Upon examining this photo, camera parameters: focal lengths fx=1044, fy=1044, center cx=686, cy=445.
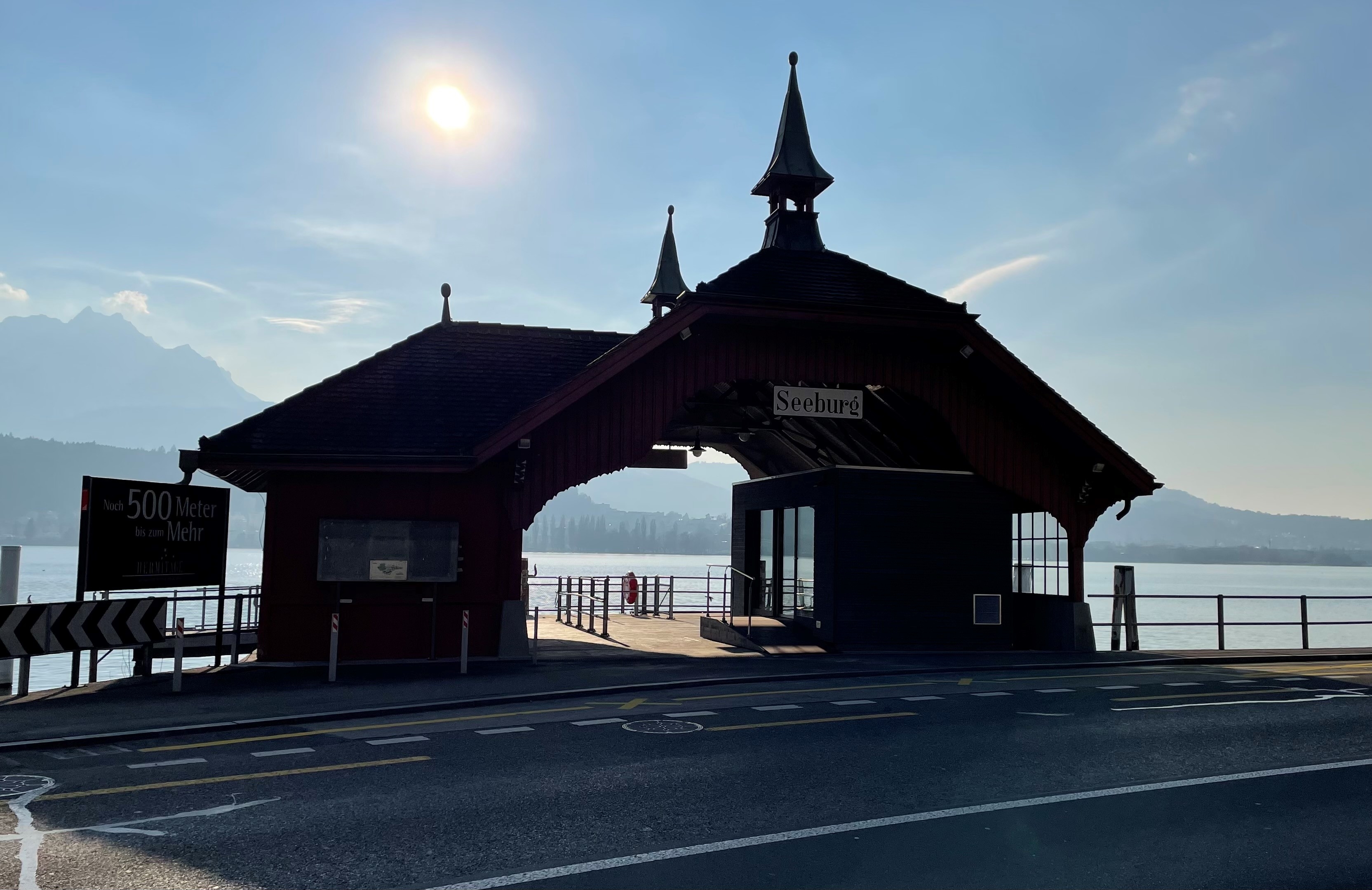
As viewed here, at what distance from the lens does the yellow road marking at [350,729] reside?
10992mm

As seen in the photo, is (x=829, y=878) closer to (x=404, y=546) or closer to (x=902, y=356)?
(x=404, y=546)

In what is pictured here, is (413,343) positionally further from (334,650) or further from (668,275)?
(668,275)

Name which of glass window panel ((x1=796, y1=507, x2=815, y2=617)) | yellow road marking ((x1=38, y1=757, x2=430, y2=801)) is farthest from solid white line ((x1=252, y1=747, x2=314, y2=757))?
glass window panel ((x1=796, y1=507, x2=815, y2=617))

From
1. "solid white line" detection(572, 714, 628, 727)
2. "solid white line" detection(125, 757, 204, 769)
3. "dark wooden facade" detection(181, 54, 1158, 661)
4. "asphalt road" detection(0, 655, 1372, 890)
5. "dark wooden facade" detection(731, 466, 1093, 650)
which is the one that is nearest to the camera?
"asphalt road" detection(0, 655, 1372, 890)

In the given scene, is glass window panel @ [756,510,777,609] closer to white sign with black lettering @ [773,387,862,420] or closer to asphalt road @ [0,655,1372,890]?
white sign with black lettering @ [773,387,862,420]

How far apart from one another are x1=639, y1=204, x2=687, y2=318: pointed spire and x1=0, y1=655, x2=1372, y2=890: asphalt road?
31.2m

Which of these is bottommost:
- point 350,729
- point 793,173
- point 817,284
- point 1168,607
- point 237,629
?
point 1168,607

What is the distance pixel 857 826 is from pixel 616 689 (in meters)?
7.83

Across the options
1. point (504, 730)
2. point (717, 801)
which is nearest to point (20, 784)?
point (504, 730)

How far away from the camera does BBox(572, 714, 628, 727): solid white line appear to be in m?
12.2

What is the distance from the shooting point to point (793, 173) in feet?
86.0

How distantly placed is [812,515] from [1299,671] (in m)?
9.71

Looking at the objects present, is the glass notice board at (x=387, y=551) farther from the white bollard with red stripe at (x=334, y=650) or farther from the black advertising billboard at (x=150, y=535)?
the white bollard with red stripe at (x=334, y=650)

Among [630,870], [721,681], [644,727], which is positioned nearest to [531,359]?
[721,681]
